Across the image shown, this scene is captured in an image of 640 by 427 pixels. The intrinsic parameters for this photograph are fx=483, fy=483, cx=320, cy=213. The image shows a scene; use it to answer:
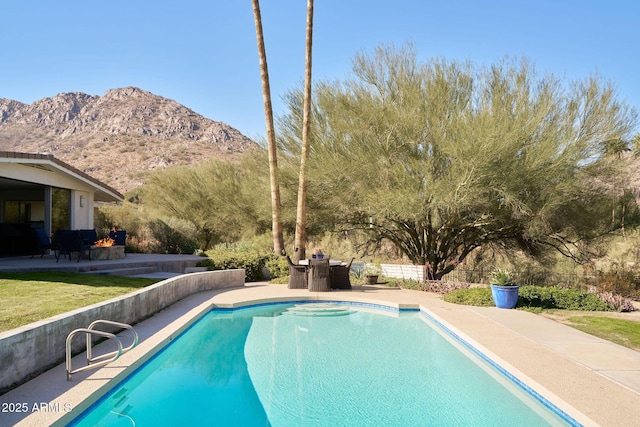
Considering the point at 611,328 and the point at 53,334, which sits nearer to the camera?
the point at 53,334

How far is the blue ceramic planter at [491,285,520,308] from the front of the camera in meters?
9.38

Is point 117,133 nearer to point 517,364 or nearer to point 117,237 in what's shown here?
point 117,237

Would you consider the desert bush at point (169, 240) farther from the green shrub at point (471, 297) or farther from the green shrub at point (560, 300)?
the green shrub at point (560, 300)

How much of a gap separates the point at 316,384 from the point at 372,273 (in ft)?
27.9

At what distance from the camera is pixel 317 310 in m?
10.4

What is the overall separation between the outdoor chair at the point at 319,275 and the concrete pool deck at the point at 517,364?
7.80 ft

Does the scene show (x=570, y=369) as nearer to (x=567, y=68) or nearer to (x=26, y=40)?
(x=567, y=68)

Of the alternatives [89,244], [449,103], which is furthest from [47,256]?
[449,103]

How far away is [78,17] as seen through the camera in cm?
2548

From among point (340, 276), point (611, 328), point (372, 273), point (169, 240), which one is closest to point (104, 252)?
point (169, 240)

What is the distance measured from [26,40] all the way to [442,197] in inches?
1220

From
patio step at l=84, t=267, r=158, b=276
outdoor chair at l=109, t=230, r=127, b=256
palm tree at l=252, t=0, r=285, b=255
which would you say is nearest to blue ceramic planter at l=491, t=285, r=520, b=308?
palm tree at l=252, t=0, r=285, b=255

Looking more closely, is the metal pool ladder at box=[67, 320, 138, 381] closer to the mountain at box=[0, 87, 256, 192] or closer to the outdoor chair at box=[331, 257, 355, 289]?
the outdoor chair at box=[331, 257, 355, 289]

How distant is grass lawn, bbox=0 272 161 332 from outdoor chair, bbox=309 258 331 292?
3643 millimetres
